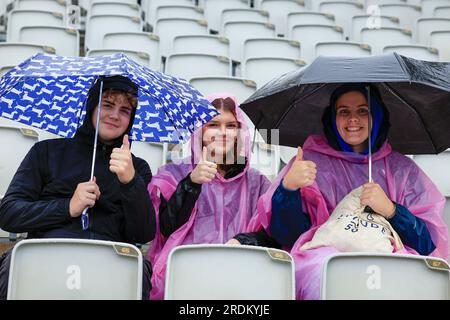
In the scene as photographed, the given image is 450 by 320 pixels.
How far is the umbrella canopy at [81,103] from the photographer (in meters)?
3.25

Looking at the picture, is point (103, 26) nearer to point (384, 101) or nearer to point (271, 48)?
point (271, 48)

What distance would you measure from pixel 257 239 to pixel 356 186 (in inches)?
20.5

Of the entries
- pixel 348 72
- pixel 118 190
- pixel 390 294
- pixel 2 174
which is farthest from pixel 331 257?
pixel 2 174

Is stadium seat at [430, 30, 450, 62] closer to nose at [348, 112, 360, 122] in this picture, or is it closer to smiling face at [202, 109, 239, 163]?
nose at [348, 112, 360, 122]

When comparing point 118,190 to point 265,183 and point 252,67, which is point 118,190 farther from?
point 252,67

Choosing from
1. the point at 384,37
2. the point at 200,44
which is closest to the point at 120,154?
the point at 200,44

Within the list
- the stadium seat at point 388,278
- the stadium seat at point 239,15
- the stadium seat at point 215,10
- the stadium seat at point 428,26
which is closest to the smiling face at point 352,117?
the stadium seat at point 388,278

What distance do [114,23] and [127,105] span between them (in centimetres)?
373

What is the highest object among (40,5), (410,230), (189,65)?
(40,5)

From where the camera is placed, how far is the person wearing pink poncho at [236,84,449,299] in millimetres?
3186


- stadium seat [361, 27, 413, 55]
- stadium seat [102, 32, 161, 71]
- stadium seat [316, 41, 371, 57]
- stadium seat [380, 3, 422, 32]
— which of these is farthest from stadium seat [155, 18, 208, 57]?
stadium seat [380, 3, 422, 32]

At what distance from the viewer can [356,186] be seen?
3.50 m

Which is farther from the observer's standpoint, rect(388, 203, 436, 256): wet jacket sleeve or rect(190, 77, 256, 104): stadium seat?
rect(190, 77, 256, 104): stadium seat

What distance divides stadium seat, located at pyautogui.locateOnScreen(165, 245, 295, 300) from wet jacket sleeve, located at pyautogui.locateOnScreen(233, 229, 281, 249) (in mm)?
541
